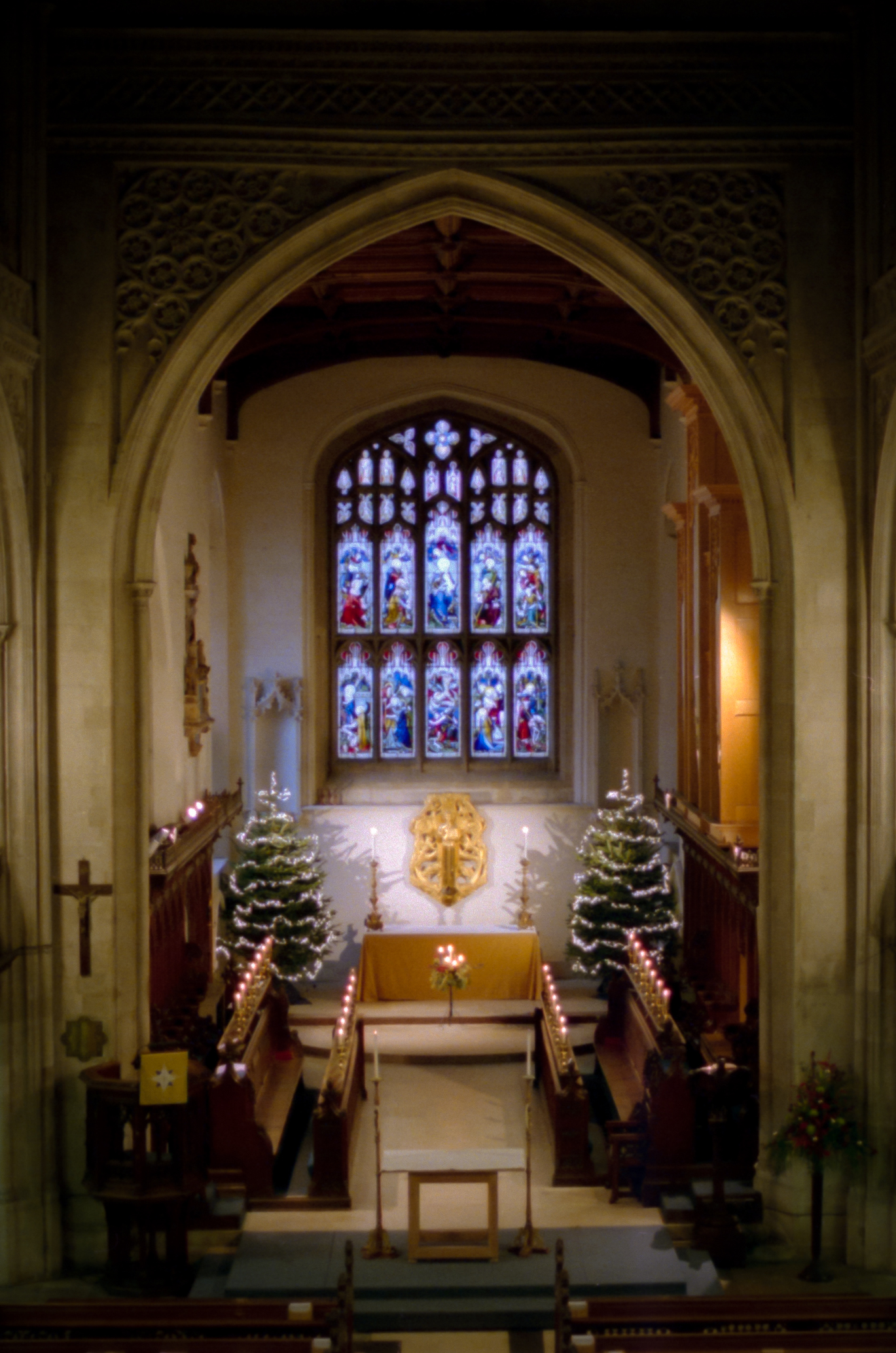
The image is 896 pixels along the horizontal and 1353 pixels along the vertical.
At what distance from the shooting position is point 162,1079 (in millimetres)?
8156

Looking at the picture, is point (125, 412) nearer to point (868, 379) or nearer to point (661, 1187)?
point (868, 379)

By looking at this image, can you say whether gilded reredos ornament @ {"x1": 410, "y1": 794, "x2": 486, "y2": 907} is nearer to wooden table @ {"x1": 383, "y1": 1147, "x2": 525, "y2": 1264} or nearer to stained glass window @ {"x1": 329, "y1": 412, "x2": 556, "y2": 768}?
stained glass window @ {"x1": 329, "y1": 412, "x2": 556, "y2": 768}

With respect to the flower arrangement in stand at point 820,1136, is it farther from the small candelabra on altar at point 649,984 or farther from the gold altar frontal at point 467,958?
the gold altar frontal at point 467,958

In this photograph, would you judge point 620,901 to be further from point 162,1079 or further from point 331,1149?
point 162,1079

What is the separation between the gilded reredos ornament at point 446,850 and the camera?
17312mm

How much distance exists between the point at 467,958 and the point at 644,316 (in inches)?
337

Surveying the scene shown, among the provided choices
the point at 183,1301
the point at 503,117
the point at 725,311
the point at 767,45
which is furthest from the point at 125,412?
the point at 183,1301

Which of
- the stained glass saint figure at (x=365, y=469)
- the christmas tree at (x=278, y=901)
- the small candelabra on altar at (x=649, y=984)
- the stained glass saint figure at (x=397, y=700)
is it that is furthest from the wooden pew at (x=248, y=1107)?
the stained glass saint figure at (x=365, y=469)

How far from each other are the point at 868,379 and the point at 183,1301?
6.81 meters

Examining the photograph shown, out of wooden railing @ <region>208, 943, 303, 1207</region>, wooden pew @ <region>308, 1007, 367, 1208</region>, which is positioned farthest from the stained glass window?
wooden pew @ <region>308, 1007, 367, 1208</region>

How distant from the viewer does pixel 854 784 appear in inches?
355

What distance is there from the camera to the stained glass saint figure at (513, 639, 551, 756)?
1859 centimetres

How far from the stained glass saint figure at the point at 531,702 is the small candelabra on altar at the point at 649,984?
16.7 feet

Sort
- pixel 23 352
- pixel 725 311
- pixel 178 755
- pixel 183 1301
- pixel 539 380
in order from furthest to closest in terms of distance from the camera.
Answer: pixel 539 380 < pixel 178 755 < pixel 725 311 < pixel 23 352 < pixel 183 1301
